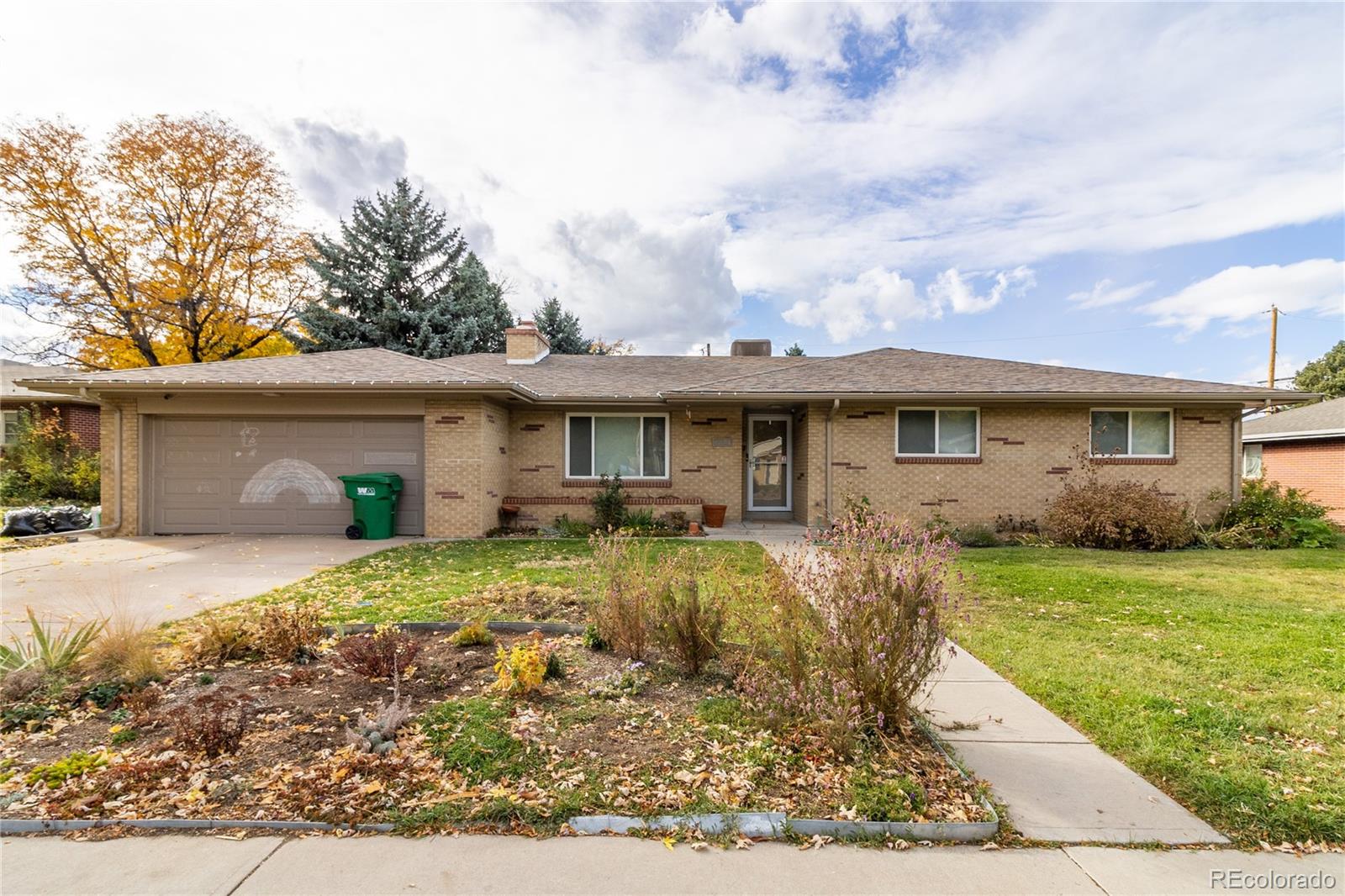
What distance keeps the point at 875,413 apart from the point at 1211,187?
6.93m

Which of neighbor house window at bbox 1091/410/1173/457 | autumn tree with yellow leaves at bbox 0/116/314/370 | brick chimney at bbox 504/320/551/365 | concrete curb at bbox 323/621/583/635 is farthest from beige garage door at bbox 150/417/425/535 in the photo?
Result: neighbor house window at bbox 1091/410/1173/457

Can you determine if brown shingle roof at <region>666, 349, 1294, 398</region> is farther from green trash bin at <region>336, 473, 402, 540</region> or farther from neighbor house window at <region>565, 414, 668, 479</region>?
green trash bin at <region>336, 473, 402, 540</region>

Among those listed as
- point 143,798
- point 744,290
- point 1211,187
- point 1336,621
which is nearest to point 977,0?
point 1211,187

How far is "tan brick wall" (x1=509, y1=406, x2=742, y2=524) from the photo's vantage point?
1277 centimetres

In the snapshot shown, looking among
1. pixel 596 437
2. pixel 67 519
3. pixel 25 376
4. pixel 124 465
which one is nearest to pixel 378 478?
pixel 596 437

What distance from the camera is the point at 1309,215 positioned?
12.7m

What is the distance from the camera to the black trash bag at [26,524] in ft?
36.4

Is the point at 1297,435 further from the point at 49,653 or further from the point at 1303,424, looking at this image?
the point at 49,653

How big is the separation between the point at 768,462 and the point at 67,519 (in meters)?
13.6

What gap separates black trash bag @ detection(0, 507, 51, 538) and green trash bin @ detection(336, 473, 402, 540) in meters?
5.52

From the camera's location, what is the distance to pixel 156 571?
8.01 metres

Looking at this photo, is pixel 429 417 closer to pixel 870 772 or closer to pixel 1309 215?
pixel 870 772

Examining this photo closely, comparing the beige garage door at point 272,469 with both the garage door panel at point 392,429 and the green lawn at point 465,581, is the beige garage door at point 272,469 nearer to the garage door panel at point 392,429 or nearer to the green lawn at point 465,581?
the garage door panel at point 392,429

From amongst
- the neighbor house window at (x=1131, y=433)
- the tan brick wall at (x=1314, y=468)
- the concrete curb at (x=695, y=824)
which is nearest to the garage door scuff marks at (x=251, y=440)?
the concrete curb at (x=695, y=824)
